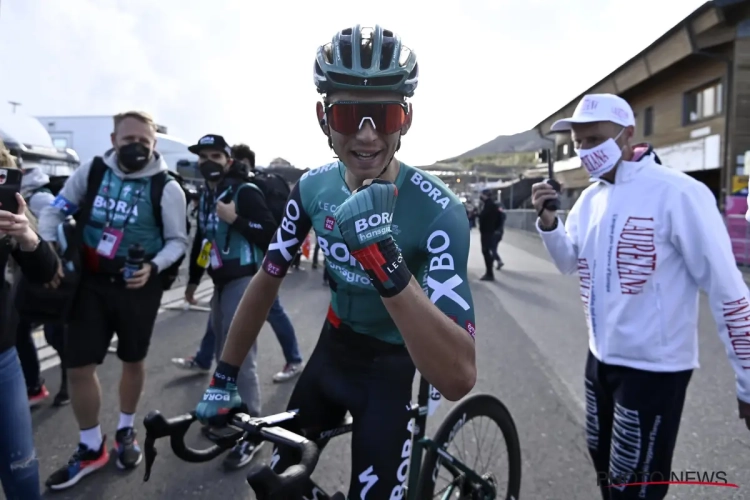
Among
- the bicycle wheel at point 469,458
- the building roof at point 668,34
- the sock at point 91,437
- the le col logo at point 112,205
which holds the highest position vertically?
the building roof at point 668,34

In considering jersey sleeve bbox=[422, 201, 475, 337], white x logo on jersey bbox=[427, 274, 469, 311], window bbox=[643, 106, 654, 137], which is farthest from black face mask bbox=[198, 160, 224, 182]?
window bbox=[643, 106, 654, 137]

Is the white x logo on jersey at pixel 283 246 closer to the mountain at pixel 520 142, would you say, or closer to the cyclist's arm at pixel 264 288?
the cyclist's arm at pixel 264 288

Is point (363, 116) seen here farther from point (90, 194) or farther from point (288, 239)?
point (90, 194)

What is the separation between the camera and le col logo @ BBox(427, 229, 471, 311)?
1.65 meters

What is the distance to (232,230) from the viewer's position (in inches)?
167

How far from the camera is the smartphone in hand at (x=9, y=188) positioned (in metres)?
2.23

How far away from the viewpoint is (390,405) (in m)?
1.99

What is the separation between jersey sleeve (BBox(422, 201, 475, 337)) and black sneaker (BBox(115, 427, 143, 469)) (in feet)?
9.21

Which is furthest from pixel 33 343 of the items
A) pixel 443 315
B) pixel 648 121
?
pixel 648 121

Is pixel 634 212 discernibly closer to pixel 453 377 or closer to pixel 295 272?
pixel 453 377

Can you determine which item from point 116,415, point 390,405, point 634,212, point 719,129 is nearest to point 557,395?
point 634,212

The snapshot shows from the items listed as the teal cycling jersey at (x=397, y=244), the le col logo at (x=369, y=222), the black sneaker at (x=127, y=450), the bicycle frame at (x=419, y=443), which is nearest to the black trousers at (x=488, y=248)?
the black sneaker at (x=127, y=450)

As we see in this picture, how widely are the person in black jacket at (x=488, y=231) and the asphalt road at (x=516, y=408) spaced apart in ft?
11.4

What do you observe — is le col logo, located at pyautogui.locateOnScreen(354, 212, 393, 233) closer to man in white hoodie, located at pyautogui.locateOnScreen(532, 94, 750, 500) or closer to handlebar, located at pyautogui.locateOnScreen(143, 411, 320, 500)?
handlebar, located at pyautogui.locateOnScreen(143, 411, 320, 500)
